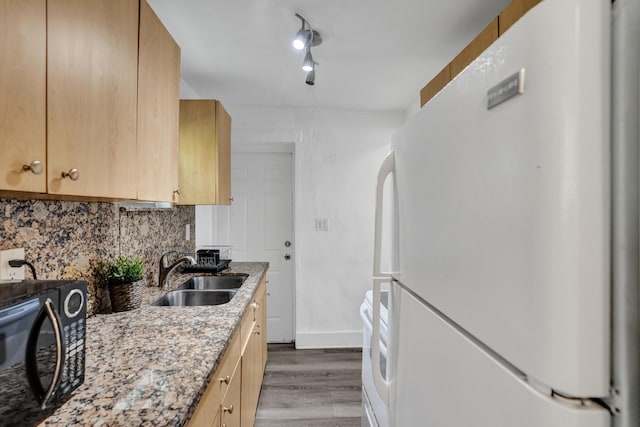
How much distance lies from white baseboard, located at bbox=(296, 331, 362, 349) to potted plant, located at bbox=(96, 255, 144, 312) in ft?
6.83

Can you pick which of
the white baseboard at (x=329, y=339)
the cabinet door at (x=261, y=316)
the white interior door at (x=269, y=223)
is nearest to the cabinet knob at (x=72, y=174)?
the cabinet door at (x=261, y=316)

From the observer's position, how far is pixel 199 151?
2.30 m

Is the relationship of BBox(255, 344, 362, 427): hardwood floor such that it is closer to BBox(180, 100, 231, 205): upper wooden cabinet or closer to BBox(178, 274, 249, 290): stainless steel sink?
BBox(178, 274, 249, 290): stainless steel sink

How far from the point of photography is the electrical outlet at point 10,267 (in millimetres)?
991

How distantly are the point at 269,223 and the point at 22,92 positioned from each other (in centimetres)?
287

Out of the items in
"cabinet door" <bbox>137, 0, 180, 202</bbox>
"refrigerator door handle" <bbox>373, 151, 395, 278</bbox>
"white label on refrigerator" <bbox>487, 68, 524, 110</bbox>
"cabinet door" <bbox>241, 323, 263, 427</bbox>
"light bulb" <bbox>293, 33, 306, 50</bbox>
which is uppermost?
"light bulb" <bbox>293, 33, 306, 50</bbox>

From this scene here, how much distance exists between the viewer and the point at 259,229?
353 centimetres

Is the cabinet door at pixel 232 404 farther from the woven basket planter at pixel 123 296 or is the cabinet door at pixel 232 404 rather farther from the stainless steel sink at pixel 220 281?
the stainless steel sink at pixel 220 281

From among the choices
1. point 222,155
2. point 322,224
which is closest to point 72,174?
point 222,155

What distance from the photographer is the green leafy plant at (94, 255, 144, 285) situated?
57.9 inches

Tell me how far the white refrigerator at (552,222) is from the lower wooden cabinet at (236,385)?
795 mm

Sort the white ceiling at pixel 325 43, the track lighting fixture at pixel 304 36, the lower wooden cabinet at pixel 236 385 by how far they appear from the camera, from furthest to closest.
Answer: the track lighting fixture at pixel 304 36 → the white ceiling at pixel 325 43 → the lower wooden cabinet at pixel 236 385

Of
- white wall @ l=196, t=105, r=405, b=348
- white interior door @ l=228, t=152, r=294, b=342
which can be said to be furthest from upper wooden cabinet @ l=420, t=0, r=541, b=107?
white interior door @ l=228, t=152, r=294, b=342

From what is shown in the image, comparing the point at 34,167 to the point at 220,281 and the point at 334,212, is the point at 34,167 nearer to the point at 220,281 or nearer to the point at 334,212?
the point at 220,281
